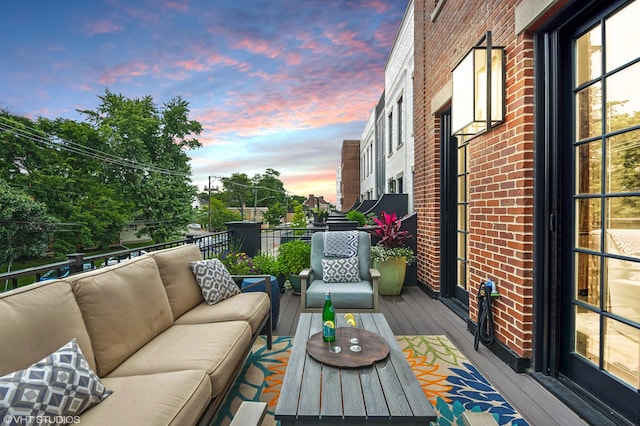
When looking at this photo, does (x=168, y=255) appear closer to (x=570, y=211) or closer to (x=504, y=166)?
(x=504, y=166)

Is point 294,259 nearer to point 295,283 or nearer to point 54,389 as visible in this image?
point 295,283

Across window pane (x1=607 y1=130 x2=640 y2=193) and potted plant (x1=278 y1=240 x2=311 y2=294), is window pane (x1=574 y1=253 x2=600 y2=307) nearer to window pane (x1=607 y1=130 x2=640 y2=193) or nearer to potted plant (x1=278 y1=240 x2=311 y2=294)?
window pane (x1=607 y1=130 x2=640 y2=193)

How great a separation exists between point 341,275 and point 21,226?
19913mm

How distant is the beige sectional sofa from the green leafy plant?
261 cm

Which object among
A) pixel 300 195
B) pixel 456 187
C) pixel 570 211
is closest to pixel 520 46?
pixel 570 211

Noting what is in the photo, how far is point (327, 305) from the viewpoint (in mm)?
2051

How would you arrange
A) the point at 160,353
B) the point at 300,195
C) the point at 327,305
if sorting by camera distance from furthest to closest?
1. the point at 300,195
2. the point at 327,305
3. the point at 160,353

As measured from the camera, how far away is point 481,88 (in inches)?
106

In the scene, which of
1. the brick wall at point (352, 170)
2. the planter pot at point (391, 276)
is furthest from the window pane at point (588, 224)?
the brick wall at point (352, 170)

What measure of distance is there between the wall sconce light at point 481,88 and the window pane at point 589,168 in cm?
67

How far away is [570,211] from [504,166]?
599mm

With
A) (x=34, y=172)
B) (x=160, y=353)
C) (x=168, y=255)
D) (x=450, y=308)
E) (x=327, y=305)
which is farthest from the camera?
(x=34, y=172)

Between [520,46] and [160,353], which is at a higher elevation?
[520,46]

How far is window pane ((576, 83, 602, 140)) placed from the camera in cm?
192
